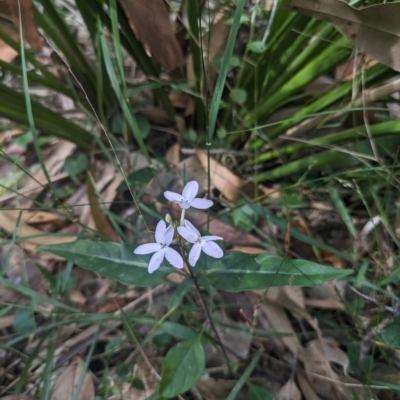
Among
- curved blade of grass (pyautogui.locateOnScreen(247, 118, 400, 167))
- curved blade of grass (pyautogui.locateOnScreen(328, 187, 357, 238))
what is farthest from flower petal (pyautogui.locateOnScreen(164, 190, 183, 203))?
curved blade of grass (pyautogui.locateOnScreen(328, 187, 357, 238))

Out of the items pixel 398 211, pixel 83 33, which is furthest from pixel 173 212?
pixel 83 33

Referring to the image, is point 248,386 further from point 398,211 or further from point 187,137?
point 187,137

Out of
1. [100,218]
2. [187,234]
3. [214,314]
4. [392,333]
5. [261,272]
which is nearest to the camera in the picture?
[187,234]

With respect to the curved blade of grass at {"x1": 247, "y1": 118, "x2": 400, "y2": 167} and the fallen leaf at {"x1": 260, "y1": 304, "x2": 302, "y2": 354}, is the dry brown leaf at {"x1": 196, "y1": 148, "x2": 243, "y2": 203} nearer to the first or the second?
the curved blade of grass at {"x1": 247, "y1": 118, "x2": 400, "y2": 167}

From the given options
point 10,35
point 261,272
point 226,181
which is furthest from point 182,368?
point 10,35

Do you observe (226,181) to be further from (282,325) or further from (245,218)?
(282,325)

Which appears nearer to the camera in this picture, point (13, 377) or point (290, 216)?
point (13, 377)

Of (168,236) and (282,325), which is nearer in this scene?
(168,236)

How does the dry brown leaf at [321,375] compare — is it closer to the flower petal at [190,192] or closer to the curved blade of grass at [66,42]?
the flower petal at [190,192]
